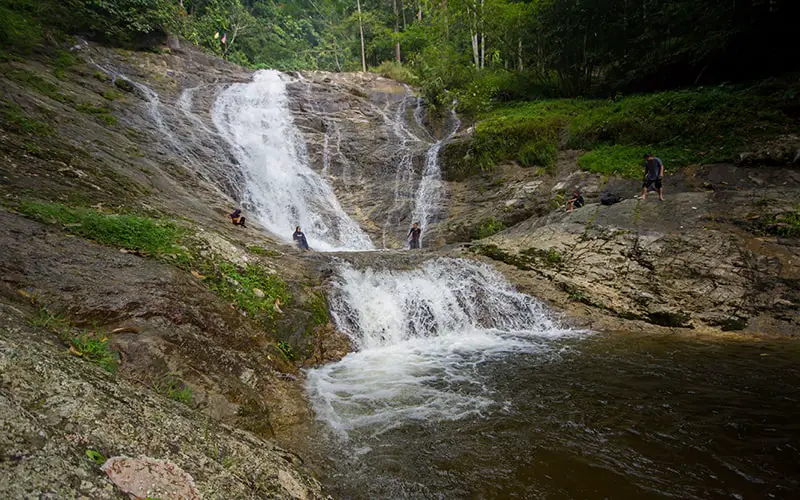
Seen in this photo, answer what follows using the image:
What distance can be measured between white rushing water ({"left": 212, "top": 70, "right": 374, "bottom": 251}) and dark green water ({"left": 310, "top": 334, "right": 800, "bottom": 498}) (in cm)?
1112

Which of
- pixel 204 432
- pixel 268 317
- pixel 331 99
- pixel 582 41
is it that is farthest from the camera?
pixel 331 99

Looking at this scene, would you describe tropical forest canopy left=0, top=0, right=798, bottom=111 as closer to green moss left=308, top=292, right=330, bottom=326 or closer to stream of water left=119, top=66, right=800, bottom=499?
stream of water left=119, top=66, right=800, bottom=499

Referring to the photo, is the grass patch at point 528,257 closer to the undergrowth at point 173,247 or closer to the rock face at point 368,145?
the rock face at point 368,145

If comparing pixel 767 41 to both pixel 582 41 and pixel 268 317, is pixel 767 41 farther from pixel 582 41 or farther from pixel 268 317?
pixel 268 317

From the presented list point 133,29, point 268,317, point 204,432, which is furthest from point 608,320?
point 133,29

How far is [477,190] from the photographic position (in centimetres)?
1645

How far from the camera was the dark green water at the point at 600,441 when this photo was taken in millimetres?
3492

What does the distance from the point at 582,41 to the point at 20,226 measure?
21.4 metres

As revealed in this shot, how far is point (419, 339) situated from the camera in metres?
8.66

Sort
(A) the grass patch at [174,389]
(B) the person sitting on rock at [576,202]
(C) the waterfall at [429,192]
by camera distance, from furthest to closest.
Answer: (C) the waterfall at [429,192], (B) the person sitting on rock at [576,202], (A) the grass patch at [174,389]

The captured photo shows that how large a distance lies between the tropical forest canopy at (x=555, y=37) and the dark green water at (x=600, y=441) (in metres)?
13.8

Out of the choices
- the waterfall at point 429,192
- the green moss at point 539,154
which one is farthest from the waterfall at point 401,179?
the green moss at point 539,154

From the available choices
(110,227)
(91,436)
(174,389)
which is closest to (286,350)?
(174,389)

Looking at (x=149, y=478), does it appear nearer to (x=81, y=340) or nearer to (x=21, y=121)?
(x=81, y=340)
